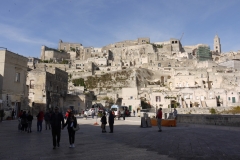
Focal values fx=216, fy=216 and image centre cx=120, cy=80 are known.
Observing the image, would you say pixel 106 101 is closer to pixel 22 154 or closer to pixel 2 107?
pixel 2 107

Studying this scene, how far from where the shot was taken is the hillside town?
2634 cm

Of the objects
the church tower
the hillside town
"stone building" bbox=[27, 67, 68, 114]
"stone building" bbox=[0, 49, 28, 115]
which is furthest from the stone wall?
the church tower

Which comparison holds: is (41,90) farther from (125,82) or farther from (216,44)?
(216,44)

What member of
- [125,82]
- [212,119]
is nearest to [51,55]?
[125,82]

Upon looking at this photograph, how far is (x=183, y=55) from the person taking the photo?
91.7 m

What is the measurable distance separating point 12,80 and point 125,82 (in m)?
45.0

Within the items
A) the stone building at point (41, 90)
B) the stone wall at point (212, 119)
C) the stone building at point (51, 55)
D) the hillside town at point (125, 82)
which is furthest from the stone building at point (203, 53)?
the stone wall at point (212, 119)

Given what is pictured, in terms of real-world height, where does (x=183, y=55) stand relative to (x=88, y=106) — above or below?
above

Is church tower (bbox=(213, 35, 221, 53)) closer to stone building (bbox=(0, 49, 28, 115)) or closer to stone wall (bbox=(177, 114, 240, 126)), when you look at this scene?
stone wall (bbox=(177, 114, 240, 126))

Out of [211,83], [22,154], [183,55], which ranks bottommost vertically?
[22,154]

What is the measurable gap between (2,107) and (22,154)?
18.4 meters

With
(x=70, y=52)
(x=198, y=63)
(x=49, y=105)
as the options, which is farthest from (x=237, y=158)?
(x=70, y=52)

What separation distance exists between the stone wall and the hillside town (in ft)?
50.8

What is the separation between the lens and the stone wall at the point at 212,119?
16672 mm
